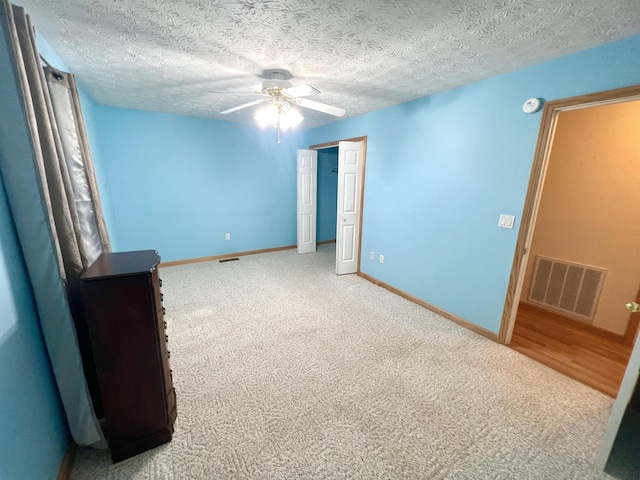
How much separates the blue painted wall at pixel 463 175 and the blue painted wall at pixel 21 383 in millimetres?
3030

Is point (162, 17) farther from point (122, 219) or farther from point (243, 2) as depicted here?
point (122, 219)

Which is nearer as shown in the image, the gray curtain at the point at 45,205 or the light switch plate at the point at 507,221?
the gray curtain at the point at 45,205

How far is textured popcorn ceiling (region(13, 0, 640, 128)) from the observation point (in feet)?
4.31

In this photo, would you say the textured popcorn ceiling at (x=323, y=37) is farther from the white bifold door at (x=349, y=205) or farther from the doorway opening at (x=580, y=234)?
the white bifold door at (x=349, y=205)

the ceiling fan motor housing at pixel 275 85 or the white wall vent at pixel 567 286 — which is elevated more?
the ceiling fan motor housing at pixel 275 85

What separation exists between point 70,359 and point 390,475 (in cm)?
165

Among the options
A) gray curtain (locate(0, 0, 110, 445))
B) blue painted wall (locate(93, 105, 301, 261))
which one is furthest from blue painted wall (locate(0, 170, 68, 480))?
blue painted wall (locate(93, 105, 301, 261))

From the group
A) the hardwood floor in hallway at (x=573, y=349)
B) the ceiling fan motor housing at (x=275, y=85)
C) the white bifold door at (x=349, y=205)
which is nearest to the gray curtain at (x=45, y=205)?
the ceiling fan motor housing at (x=275, y=85)

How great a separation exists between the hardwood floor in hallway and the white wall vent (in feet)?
0.49

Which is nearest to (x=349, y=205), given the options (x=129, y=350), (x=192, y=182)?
(x=192, y=182)

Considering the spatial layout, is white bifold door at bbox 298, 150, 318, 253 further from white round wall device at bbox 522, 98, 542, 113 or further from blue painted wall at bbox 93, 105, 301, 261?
white round wall device at bbox 522, 98, 542, 113

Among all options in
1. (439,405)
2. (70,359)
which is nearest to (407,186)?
(439,405)

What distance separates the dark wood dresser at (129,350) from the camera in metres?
1.18

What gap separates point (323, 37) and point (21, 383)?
7.42 ft
